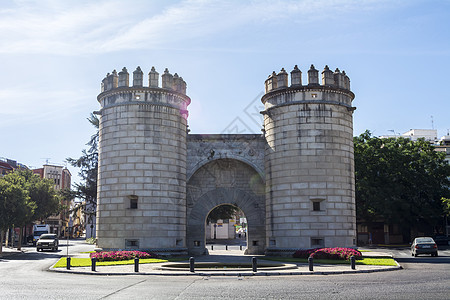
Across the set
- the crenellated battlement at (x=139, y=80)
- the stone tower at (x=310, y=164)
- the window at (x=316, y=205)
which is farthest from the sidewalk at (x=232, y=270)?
the crenellated battlement at (x=139, y=80)

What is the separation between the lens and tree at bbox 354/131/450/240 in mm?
47688

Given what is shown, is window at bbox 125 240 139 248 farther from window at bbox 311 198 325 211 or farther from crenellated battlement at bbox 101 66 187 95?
window at bbox 311 198 325 211

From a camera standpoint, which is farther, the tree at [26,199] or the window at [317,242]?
the tree at [26,199]

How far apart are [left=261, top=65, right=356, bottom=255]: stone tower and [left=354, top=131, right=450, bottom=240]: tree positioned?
19.6 meters

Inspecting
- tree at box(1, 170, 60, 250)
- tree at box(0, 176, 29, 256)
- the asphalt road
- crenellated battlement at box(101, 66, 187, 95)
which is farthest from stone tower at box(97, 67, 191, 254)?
tree at box(1, 170, 60, 250)

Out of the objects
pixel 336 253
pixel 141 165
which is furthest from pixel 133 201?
pixel 336 253

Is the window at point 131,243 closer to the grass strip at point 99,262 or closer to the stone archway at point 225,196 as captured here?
the grass strip at point 99,262

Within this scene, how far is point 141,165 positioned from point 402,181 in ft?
102

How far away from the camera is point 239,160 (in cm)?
3184

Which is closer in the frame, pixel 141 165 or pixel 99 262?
pixel 99 262

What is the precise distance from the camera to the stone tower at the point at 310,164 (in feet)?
93.4

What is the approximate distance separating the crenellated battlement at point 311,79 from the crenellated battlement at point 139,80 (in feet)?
19.8

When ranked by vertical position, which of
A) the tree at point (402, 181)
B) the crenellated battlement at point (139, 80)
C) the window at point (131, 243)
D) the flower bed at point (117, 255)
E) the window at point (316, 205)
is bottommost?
the flower bed at point (117, 255)

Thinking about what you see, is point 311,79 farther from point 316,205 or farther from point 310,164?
point 316,205
